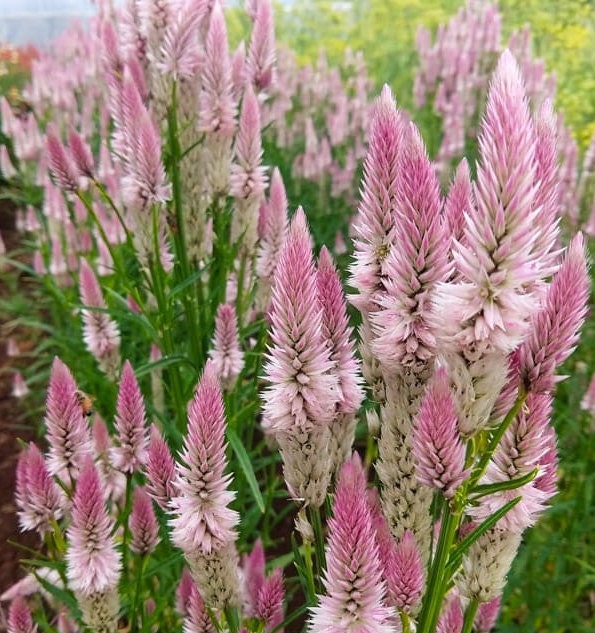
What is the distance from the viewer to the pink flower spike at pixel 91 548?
58.2 inches

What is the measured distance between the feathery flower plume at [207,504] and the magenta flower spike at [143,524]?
23 centimetres

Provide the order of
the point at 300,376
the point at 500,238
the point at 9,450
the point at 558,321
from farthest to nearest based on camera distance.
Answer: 1. the point at 9,450
2. the point at 300,376
3. the point at 558,321
4. the point at 500,238

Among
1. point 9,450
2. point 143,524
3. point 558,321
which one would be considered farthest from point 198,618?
point 9,450

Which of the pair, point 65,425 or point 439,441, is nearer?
point 439,441

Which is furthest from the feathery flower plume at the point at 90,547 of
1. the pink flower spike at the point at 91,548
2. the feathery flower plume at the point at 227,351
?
the feathery flower plume at the point at 227,351

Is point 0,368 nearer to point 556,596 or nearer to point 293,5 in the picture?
point 556,596

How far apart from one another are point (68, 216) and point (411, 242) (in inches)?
125

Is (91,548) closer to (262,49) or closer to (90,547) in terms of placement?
(90,547)

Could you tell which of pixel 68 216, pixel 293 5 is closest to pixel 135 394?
pixel 68 216

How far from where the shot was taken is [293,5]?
448 inches

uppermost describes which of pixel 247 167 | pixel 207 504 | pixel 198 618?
pixel 247 167

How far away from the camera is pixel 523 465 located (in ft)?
3.54

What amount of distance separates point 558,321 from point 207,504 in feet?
2.21

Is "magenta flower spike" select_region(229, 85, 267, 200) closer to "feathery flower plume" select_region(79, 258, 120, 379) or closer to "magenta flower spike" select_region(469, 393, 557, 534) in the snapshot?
"feathery flower plume" select_region(79, 258, 120, 379)
